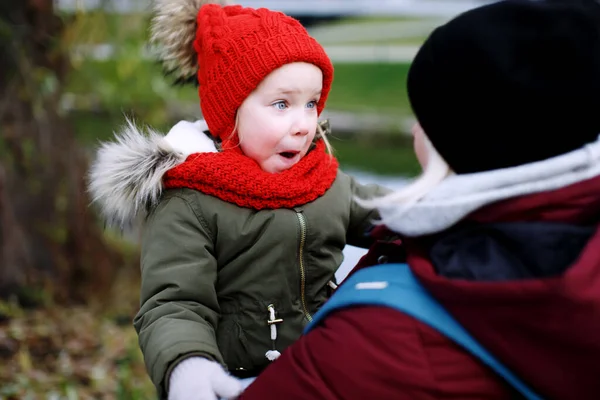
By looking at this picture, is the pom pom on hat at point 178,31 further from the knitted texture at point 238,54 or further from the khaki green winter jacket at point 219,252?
the khaki green winter jacket at point 219,252

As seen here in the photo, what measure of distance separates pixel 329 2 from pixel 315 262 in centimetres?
1323

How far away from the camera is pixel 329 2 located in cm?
1479

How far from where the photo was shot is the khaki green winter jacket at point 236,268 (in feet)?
6.31

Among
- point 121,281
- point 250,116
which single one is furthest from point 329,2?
point 250,116

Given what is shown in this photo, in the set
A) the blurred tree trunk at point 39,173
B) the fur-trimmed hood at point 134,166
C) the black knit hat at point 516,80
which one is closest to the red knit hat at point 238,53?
the fur-trimmed hood at point 134,166

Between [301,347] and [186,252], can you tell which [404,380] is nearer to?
[301,347]

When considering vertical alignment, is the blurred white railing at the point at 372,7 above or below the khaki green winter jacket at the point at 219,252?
below

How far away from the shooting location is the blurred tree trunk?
13.8 ft

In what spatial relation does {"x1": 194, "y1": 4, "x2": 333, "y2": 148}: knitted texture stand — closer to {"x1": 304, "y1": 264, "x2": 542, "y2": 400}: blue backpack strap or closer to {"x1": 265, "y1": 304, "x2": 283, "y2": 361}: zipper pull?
{"x1": 265, "y1": 304, "x2": 283, "y2": 361}: zipper pull

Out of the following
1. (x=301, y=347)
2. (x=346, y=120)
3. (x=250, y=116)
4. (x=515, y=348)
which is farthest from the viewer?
(x=346, y=120)

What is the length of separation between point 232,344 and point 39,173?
2723mm

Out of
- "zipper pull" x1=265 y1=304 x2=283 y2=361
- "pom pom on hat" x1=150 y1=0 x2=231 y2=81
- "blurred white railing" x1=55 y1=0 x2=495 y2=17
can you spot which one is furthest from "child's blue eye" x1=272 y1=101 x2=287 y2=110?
"blurred white railing" x1=55 y1=0 x2=495 y2=17

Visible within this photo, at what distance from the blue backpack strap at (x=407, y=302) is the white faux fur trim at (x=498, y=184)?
120 millimetres

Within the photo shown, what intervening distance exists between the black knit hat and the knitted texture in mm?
670
